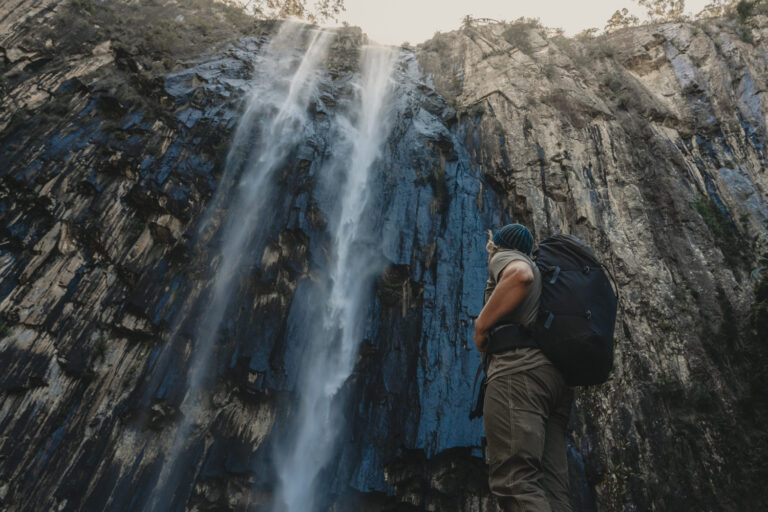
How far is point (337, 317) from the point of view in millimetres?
7680

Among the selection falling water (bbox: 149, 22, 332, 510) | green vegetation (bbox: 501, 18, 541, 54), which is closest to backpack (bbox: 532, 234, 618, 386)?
falling water (bbox: 149, 22, 332, 510)

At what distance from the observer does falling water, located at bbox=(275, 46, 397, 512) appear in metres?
6.43

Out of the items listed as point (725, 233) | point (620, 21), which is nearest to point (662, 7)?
point (620, 21)

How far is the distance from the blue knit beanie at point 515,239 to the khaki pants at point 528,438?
101 cm

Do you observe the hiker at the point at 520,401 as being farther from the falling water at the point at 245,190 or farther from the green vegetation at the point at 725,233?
the green vegetation at the point at 725,233

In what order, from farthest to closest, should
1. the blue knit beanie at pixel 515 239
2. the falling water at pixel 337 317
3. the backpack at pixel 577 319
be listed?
1. the falling water at pixel 337 317
2. the blue knit beanie at pixel 515 239
3. the backpack at pixel 577 319

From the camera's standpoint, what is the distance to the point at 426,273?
813cm

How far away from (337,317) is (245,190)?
141 inches

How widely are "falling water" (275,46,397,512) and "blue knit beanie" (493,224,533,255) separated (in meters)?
4.81

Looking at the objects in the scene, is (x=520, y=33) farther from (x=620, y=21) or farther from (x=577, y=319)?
(x=577, y=319)

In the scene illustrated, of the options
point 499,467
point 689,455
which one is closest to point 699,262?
point 689,455

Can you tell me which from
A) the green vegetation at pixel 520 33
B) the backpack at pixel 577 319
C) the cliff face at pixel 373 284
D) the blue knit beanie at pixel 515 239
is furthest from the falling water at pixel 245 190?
the green vegetation at pixel 520 33

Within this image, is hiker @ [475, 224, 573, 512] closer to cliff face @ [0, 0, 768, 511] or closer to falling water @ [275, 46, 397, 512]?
cliff face @ [0, 0, 768, 511]

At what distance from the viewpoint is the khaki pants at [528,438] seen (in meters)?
2.39
